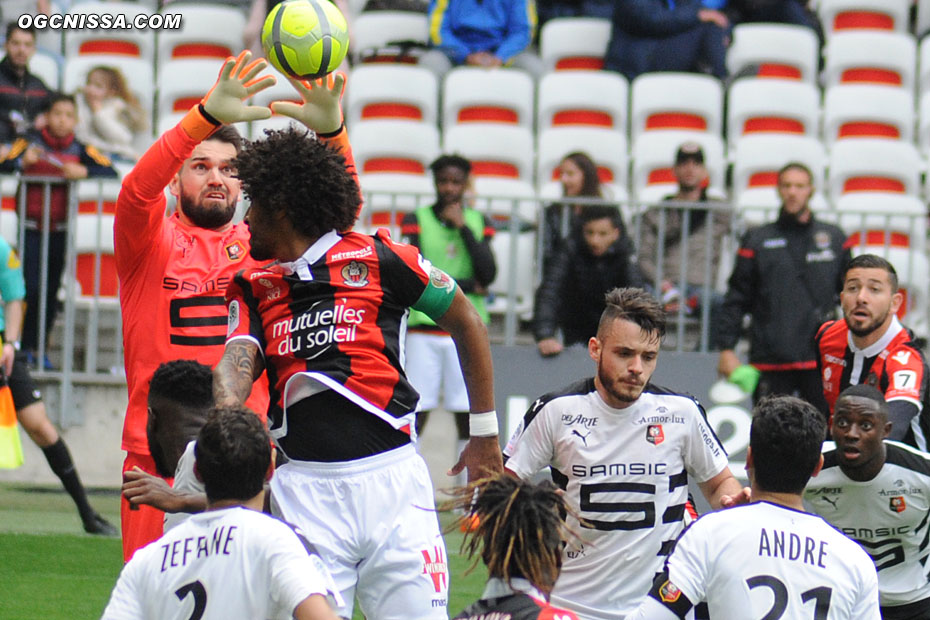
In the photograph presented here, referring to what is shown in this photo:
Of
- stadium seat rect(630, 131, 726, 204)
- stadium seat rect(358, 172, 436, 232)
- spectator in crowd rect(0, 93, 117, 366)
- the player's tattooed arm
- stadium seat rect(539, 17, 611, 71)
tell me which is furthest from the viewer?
stadium seat rect(539, 17, 611, 71)

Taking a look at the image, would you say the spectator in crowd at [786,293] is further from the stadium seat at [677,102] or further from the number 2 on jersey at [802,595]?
the number 2 on jersey at [802,595]

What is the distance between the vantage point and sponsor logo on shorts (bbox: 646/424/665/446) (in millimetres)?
5398

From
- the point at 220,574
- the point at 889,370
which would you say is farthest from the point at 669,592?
the point at 889,370

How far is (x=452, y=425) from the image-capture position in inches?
416

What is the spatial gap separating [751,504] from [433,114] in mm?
8939

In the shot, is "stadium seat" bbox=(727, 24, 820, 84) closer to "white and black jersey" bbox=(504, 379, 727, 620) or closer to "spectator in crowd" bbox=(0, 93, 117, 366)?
"spectator in crowd" bbox=(0, 93, 117, 366)

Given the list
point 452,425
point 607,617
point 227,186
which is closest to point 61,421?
point 452,425

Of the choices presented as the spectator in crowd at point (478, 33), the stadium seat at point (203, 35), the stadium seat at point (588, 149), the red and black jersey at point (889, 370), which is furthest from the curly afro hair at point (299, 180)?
the stadium seat at point (203, 35)

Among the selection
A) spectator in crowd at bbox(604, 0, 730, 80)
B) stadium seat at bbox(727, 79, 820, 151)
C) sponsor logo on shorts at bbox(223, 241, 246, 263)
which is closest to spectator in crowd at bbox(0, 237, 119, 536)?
sponsor logo on shorts at bbox(223, 241, 246, 263)

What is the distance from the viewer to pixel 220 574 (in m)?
3.77

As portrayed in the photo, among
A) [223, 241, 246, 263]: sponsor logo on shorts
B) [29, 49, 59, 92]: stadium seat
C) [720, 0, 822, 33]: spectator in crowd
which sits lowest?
[223, 241, 246, 263]: sponsor logo on shorts

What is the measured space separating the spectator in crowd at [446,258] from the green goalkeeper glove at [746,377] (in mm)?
1785

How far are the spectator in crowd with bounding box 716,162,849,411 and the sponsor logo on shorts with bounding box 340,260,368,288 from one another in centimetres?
564

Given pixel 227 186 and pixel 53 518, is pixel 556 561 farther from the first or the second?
pixel 53 518
